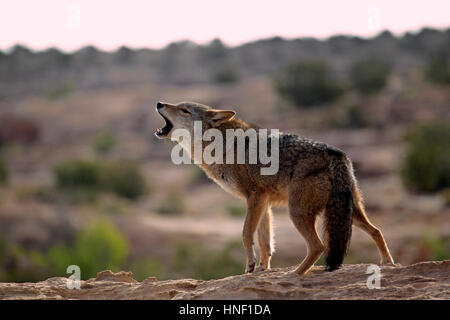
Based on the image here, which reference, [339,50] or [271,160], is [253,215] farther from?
[339,50]

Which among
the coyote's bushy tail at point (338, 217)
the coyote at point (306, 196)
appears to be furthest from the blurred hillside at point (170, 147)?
the coyote's bushy tail at point (338, 217)

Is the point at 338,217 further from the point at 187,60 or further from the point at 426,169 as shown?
the point at 187,60

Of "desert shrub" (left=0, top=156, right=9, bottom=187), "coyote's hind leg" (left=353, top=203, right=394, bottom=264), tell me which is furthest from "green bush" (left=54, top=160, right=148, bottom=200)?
"coyote's hind leg" (left=353, top=203, right=394, bottom=264)

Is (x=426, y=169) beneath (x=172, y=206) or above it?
above

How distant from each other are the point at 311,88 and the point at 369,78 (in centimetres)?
548

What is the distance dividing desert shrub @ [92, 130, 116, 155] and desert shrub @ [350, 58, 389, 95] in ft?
73.7

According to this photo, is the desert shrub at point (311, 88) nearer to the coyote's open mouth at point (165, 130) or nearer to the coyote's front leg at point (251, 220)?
the coyote's open mouth at point (165, 130)

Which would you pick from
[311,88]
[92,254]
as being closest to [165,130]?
[92,254]

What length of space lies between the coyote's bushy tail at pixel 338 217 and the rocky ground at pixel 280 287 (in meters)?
0.21

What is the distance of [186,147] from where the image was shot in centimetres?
913

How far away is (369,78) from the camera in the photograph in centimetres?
Result: 5666

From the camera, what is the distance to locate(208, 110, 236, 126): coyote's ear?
889 centimetres

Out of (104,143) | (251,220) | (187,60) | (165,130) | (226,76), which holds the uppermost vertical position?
(187,60)

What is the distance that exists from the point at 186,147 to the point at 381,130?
36771 millimetres
